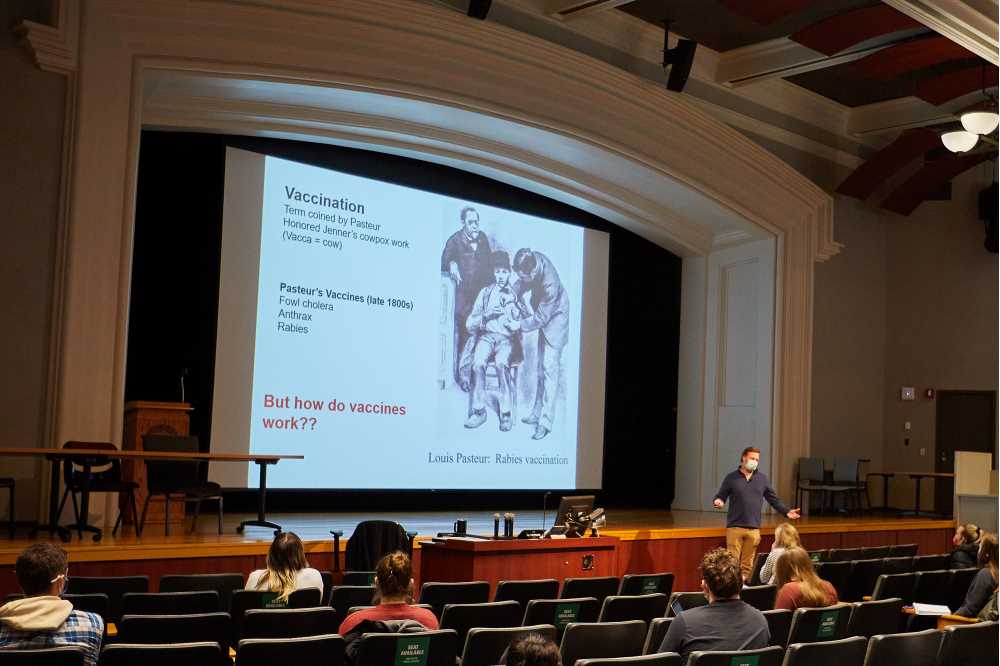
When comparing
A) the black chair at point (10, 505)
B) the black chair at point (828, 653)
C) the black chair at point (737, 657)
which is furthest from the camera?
the black chair at point (10, 505)

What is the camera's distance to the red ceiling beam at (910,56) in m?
11.4

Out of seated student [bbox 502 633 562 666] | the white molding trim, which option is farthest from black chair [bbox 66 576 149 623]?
the white molding trim

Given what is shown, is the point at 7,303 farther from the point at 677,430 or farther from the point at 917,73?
the point at 917,73

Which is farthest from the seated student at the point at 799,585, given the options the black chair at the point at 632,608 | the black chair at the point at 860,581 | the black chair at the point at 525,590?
the black chair at the point at 860,581

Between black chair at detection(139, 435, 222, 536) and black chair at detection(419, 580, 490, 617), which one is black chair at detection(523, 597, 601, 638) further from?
black chair at detection(139, 435, 222, 536)

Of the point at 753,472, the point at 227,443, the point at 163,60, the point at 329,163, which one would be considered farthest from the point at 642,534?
the point at 163,60

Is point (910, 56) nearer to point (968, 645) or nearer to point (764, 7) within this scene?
point (764, 7)

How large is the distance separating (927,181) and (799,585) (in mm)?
10954

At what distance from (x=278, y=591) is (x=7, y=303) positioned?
456cm

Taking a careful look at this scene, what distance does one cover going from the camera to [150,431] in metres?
9.42

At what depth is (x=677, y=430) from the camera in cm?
1575

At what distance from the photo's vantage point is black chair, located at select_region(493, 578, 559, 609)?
6.05m

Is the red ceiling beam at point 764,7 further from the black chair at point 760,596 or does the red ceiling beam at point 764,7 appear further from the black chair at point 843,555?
the black chair at point 760,596

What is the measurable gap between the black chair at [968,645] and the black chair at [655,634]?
1077mm
